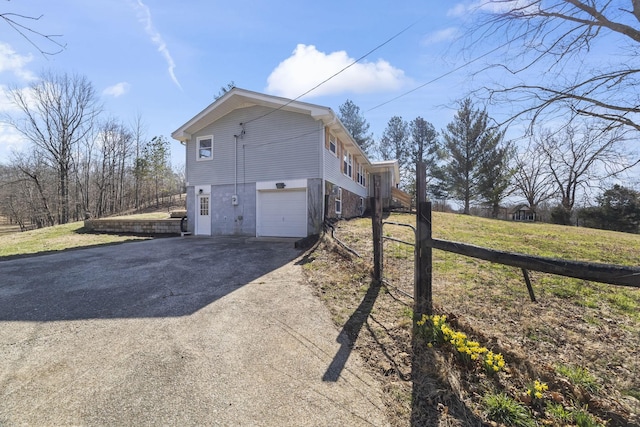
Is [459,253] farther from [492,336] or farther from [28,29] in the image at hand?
[28,29]

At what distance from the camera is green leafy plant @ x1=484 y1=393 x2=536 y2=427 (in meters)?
2.05

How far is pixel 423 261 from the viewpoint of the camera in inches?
140

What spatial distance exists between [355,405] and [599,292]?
505 cm

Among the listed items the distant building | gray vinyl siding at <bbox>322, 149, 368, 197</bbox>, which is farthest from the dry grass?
the distant building

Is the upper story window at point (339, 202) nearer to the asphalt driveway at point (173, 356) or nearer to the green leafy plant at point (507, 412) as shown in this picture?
the asphalt driveway at point (173, 356)

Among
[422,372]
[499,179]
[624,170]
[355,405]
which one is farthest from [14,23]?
[499,179]

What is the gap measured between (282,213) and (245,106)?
15.7 ft

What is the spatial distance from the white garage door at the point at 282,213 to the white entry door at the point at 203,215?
2.66m

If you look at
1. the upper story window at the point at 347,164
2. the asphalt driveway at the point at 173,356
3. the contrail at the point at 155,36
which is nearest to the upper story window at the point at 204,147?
the contrail at the point at 155,36

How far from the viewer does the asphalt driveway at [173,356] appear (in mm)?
2154

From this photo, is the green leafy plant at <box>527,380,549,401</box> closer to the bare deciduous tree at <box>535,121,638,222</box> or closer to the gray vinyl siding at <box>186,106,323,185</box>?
the bare deciduous tree at <box>535,121,638,222</box>

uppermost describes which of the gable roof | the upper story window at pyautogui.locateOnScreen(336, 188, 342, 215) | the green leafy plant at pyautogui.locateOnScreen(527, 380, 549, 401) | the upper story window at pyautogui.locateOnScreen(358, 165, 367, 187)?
the gable roof

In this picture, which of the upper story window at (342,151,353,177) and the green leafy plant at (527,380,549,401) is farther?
the upper story window at (342,151,353,177)

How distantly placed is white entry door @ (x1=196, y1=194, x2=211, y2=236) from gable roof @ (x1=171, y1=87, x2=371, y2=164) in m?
2.94
